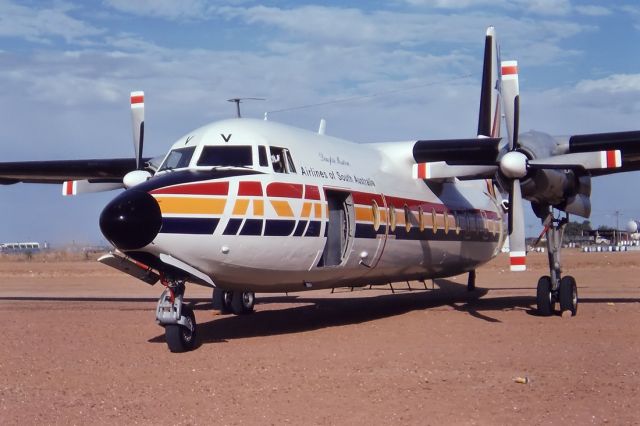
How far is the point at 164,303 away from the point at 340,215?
387 centimetres

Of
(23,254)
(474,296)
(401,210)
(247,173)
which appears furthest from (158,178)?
(23,254)

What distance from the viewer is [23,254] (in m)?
75.8

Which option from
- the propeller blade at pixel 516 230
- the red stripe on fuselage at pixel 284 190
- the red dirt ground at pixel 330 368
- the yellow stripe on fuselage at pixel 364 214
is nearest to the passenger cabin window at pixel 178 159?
the red stripe on fuselage at pixel 284 190

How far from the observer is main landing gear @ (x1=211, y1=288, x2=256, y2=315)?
684 inches

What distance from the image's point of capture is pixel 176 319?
38.4 feet

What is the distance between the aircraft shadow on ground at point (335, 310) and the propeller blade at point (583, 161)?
3.05 metres

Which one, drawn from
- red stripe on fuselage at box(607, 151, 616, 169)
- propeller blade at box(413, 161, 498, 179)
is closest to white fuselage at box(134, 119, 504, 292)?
propeller blade at box(413, 161, 498, 179)

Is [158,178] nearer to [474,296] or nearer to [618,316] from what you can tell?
[618,316]

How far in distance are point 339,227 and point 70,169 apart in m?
9.63

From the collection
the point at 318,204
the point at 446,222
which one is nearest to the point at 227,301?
the point at 318,204

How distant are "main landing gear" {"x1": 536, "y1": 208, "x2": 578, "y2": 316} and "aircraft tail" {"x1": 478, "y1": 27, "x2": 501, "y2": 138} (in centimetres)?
719

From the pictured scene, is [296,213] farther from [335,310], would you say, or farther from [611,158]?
[611,158]

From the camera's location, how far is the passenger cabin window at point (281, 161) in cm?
1312

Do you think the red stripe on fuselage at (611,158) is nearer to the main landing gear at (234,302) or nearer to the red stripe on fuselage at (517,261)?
the red stripe on fuselage at (517,261)
